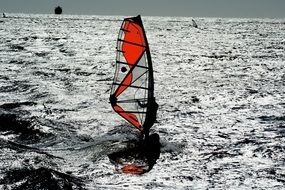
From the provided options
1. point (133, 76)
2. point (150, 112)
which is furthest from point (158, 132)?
point (133, 76)

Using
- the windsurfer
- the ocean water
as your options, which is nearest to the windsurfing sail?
the windsurfer

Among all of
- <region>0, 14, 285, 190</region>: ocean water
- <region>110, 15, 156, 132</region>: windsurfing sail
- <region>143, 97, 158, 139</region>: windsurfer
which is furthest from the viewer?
<region>143, 97, 158, 139</region>: windsurfer

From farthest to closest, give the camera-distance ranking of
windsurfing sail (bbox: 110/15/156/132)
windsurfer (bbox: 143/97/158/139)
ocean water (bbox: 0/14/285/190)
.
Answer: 1. windsurfer (bbox: 143/97/158/139)
2. windsurfing sail (bbox: 110/15/156/132)
3. ocean water (bbox: 0/14/285/190)

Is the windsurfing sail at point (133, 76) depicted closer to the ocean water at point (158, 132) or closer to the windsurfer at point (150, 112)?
the windsurfer at point (150, 112)

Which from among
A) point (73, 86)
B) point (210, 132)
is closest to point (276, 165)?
point (210, 132)

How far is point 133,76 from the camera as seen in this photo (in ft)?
34.1

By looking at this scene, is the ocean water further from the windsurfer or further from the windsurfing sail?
the windsurfing sail

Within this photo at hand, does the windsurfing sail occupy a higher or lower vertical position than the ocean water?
higher

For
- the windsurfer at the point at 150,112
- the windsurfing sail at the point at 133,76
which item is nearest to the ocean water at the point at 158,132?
the windsurfer at the point at 150,112

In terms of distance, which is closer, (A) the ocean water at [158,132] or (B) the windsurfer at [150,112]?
(A) the ocean water at [158,132]

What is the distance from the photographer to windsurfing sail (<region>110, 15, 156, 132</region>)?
995 centimetres

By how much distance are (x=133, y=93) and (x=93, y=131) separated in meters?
3.58

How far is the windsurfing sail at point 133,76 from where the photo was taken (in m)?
9.95

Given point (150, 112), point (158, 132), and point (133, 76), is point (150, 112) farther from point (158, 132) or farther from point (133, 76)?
point (158, 132)
